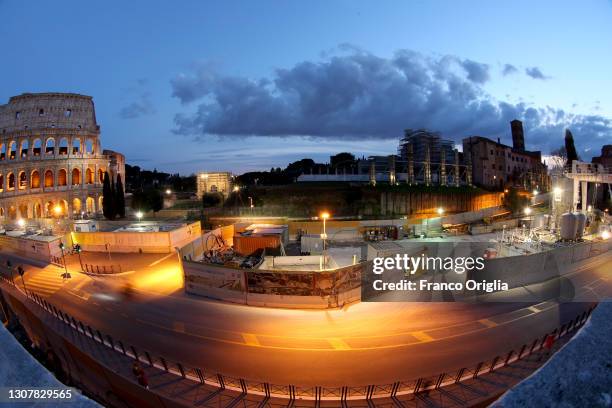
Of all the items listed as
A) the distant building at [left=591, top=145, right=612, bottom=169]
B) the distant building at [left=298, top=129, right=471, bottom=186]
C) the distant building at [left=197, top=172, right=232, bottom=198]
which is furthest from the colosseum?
the distant building at [left=591, top=145, right=612, bottom=169]

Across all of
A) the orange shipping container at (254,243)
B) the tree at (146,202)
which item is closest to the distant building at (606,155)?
the orange shipping container at (254,243)

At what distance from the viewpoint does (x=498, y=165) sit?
2820 inches

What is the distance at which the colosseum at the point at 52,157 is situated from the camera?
48594mm

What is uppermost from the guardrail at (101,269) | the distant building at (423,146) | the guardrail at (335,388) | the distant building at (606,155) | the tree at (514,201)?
the distant building at (423,146)

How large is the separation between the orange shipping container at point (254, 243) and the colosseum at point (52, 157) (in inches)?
1339

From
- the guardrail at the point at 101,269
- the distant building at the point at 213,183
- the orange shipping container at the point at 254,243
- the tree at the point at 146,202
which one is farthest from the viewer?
the distant building at the point at 213,183

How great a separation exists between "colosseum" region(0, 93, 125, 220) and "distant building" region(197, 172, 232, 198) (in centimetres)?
1532

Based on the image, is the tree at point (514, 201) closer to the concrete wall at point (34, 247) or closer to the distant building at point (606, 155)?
the distant building at point (606, 155)

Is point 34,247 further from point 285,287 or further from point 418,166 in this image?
point 418,166

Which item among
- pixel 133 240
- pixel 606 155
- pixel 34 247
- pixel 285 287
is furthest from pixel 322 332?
pixel 606 155

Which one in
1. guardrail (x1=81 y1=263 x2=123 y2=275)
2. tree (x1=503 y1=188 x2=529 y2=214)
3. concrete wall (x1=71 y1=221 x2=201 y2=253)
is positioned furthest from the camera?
tree (x1=503 y1=188 x2=529 y2=214)

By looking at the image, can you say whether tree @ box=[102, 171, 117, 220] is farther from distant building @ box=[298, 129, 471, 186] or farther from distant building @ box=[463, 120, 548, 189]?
distant building @ box=[463, 120, 548, 189]

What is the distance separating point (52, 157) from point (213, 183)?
80.0 ft

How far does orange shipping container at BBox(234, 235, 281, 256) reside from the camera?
86.0 feet
